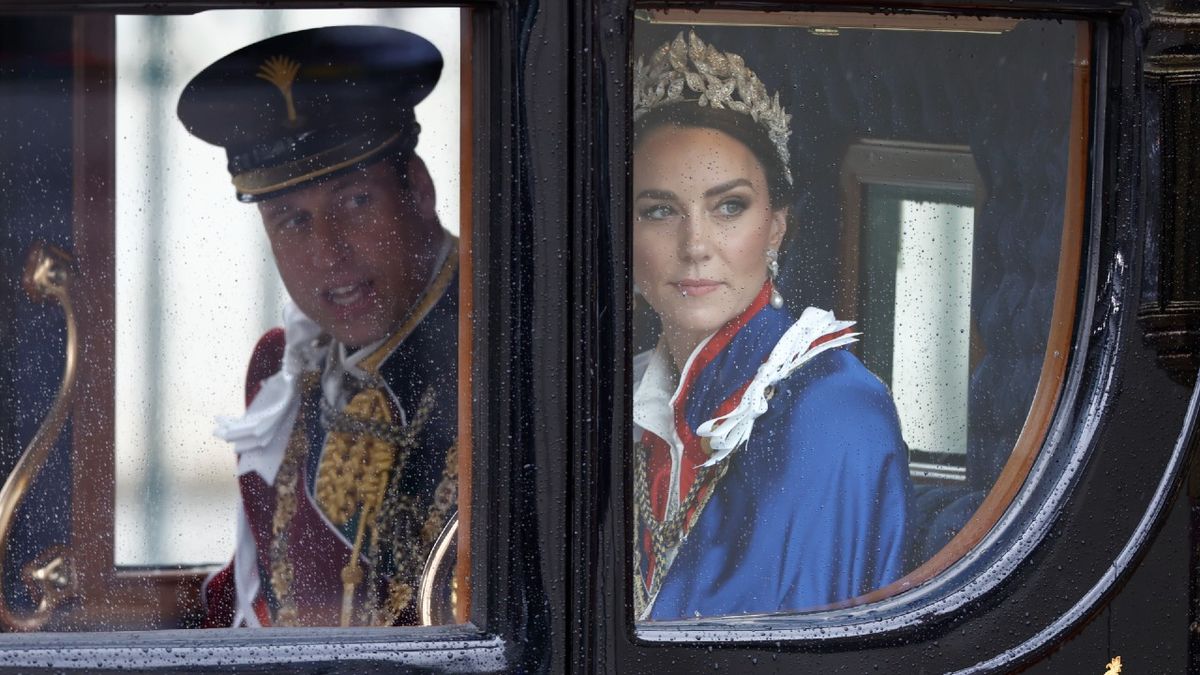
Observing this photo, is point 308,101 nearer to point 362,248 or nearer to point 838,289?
point 362,248

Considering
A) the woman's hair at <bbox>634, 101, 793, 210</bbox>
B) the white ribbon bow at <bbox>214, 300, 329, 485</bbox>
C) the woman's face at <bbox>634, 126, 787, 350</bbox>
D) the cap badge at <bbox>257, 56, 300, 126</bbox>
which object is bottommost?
the white ribbon bow at <bbox>214, 300, 329, 485</bbox>

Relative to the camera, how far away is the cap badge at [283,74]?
4.80 ft

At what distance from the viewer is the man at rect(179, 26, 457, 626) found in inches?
57.7

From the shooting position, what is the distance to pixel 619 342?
4.92 ft

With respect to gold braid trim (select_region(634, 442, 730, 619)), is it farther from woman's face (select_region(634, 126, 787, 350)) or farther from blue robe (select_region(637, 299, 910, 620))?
woman's face (select_region(634, 126, 787, 350))

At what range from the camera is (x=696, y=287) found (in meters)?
1.53

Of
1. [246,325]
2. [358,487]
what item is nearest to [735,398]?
[358,487]

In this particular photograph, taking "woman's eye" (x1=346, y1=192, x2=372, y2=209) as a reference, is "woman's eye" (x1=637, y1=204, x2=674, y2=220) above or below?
below

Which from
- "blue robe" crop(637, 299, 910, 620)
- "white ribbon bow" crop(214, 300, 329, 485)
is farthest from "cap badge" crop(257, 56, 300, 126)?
"blue robe" crop(637, 299, 910, 620)

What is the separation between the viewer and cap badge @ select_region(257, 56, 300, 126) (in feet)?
4.80

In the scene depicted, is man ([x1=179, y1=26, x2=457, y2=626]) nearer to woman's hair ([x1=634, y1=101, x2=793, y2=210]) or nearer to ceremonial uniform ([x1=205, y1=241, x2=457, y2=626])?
ceremonial uniform ([x1=205, y1=241, x2=457, y2=626])

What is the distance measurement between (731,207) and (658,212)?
7 cm

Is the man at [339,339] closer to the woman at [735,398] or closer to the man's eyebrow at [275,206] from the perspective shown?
the man's eyebrow at [275,206]

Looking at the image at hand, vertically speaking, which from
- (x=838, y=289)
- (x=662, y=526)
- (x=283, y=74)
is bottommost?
(x=662, y=526)
